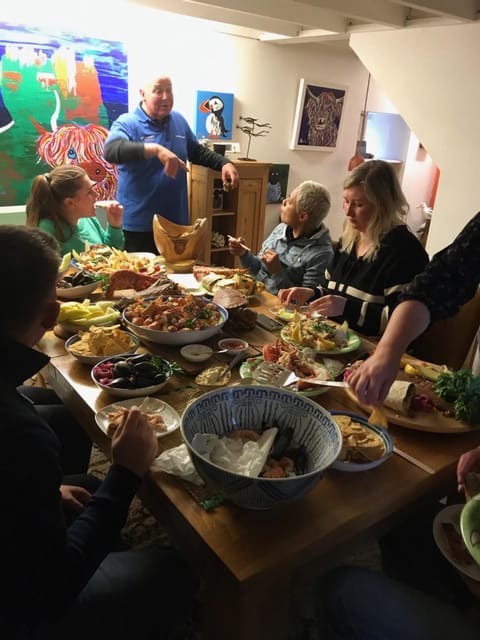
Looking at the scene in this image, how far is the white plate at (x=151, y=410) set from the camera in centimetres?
126

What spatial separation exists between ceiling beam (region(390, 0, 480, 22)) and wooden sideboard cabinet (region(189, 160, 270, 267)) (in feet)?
6.29

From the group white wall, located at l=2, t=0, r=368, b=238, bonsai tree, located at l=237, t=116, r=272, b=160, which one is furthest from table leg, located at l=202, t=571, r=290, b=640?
bonsai tree, located at l=237, t=116, r=272, b=160

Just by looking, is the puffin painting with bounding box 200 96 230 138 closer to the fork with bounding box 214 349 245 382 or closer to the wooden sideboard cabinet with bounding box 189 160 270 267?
the wooden sideboard cabinet with bounding box 189 160 270 267

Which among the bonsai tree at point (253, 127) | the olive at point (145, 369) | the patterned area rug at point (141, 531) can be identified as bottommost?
the patterned area rug at point (141, 531)

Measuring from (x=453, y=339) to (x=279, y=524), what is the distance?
1.39m

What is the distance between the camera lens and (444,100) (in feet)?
12.1

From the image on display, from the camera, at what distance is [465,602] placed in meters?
1.20

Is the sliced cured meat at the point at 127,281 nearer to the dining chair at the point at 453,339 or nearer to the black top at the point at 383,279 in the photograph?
the black top at the point at 383,279

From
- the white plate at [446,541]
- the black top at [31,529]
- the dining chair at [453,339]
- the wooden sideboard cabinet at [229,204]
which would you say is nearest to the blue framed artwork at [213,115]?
the wooden sideboard cabinet at [229,204]

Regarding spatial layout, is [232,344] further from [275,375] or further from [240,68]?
[240,68]

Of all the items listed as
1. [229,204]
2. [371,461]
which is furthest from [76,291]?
[229,204]

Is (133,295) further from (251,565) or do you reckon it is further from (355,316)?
(251,565)

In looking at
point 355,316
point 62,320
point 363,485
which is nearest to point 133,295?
point 62,320

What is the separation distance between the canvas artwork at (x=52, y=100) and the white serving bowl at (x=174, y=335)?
2.64 meters
